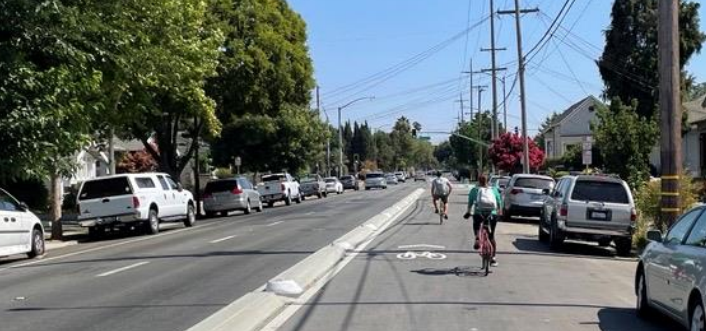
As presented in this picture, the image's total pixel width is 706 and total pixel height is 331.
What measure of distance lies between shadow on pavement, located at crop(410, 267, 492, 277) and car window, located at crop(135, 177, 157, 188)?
14.3m

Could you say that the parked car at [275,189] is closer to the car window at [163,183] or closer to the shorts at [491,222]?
the car window at [163,183]

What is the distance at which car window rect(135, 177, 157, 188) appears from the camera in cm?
2717

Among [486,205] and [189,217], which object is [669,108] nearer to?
[486,205]

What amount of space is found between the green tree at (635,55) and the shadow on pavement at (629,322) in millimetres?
45648

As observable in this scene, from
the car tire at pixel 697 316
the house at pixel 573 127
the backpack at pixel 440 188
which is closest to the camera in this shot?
the car tire at pixel 697 316

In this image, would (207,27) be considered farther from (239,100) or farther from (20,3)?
(20,3)

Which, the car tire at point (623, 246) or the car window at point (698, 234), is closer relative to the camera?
the car window at point (698, 234)

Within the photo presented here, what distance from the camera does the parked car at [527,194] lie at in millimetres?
30953

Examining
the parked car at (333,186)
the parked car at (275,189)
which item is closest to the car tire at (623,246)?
the parked car at (275,189)

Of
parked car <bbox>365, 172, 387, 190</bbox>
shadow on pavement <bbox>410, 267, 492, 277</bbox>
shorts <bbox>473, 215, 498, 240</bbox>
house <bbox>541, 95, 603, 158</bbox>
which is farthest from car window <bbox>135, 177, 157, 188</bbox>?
house <bbox>541, 95, 603, 158</bbox>

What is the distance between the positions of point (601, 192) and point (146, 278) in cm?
1067

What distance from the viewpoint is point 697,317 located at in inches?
324

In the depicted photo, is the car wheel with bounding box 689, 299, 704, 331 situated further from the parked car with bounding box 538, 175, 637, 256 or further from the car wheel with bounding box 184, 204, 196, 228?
the car wheel with bounding box 184, 204, 196, 228

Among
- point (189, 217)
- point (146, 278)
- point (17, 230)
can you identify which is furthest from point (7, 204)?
point (189, 217)
